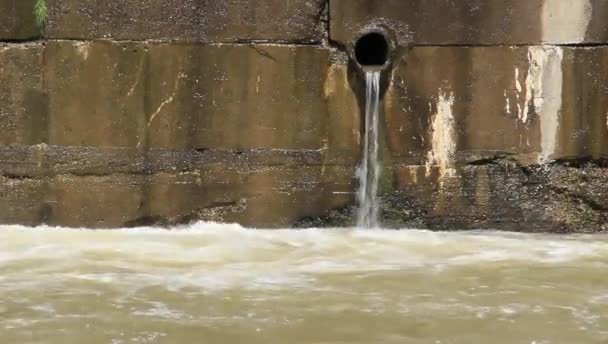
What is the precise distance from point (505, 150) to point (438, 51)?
1.03 m

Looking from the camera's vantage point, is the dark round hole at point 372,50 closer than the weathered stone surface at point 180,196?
No

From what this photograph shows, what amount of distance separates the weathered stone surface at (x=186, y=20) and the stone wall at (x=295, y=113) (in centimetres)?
1

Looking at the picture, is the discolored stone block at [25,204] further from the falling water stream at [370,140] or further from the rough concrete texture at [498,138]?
the rough concrete texture at [498,138]

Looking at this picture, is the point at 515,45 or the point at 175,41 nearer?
the point at 175,41

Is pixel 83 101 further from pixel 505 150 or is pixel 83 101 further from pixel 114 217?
pixel 505 150

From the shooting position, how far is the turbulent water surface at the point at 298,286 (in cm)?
365

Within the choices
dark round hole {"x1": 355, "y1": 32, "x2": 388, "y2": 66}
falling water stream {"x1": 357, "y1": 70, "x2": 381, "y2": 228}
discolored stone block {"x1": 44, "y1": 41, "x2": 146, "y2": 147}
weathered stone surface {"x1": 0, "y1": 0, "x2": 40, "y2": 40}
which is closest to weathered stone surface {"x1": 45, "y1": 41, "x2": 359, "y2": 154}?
discolored stone block {"x1": 44, "y1": 41, "x2": 146, "y2": 147}

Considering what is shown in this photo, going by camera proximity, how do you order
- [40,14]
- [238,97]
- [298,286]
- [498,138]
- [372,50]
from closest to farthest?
1. [298,286]
2. [40,14]
3. [238,97]
4. [498,138]
5. [372,50]

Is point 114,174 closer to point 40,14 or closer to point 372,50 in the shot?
point 40,14

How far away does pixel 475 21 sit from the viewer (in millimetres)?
6133

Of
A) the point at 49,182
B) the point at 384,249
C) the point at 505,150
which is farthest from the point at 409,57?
the point at 49,182

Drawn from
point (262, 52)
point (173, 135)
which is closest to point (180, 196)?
point (173, 135)

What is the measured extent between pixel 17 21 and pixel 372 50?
3.03 meters

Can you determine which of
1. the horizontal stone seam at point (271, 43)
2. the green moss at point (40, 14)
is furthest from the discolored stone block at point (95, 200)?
the green moss at point (40, 14)
